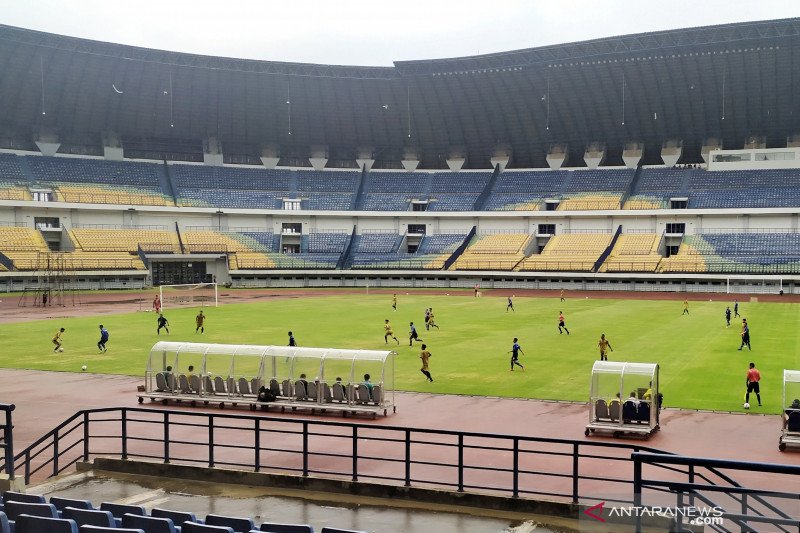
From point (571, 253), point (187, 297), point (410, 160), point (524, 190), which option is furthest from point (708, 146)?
point (187, 297)

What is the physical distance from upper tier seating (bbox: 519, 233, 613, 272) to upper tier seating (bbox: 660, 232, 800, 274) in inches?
344

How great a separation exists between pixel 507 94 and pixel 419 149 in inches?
714

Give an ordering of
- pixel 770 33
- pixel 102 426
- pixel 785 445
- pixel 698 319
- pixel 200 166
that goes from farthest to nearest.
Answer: pixel 200 166 → pixel 770 33 → pixel 698 319 → pixel 102 426 → pixel 785 445

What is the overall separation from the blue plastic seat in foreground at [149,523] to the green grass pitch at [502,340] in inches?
710

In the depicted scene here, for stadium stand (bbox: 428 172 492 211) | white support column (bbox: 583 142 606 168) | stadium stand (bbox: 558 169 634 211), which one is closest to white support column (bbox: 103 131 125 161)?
stadium stand (bbox: 428 172 492 211)

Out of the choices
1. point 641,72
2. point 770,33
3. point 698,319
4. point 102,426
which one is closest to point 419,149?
point 641,72

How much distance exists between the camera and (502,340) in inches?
1590

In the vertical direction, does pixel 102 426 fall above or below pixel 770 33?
below

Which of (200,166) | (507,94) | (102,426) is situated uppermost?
(507,94)

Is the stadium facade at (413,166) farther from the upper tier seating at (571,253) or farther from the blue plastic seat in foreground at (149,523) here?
the blue plastic seat in foreground at (149,523)

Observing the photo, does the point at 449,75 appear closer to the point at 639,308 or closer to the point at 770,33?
the point at 770,33

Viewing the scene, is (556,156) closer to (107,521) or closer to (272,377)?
(272,377)

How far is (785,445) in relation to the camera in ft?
62.2

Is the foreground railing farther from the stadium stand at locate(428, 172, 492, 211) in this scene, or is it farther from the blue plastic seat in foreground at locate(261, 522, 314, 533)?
the stadium stand at locate(428, 172, 492, 211)
